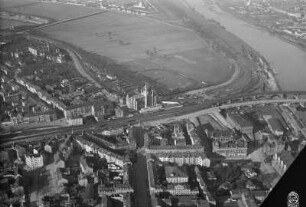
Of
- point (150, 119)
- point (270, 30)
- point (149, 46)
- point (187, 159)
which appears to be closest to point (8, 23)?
point (149, 46)

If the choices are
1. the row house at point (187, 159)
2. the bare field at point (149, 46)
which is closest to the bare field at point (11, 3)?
the bare field at point (149, 46)

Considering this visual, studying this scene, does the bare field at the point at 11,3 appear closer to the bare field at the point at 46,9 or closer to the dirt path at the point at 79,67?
the bare field at the point at 46,9

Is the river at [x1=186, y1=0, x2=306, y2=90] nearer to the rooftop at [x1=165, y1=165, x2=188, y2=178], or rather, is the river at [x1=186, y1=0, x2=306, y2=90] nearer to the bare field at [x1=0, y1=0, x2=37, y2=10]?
the rooftop at [x1=165, y1=165, x2=188, y2=178]

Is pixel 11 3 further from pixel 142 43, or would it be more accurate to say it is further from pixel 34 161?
pixel 34 161

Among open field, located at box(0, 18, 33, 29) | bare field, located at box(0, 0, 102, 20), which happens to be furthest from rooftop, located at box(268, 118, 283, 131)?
open field, located at box(0, 18, 33, 29)

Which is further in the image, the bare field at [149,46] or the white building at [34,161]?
the bare field at [149,46]

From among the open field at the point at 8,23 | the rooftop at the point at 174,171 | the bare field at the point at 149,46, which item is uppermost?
the rooftop at the point at 174,171

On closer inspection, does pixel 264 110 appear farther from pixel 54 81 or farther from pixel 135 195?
pixel 54 81
